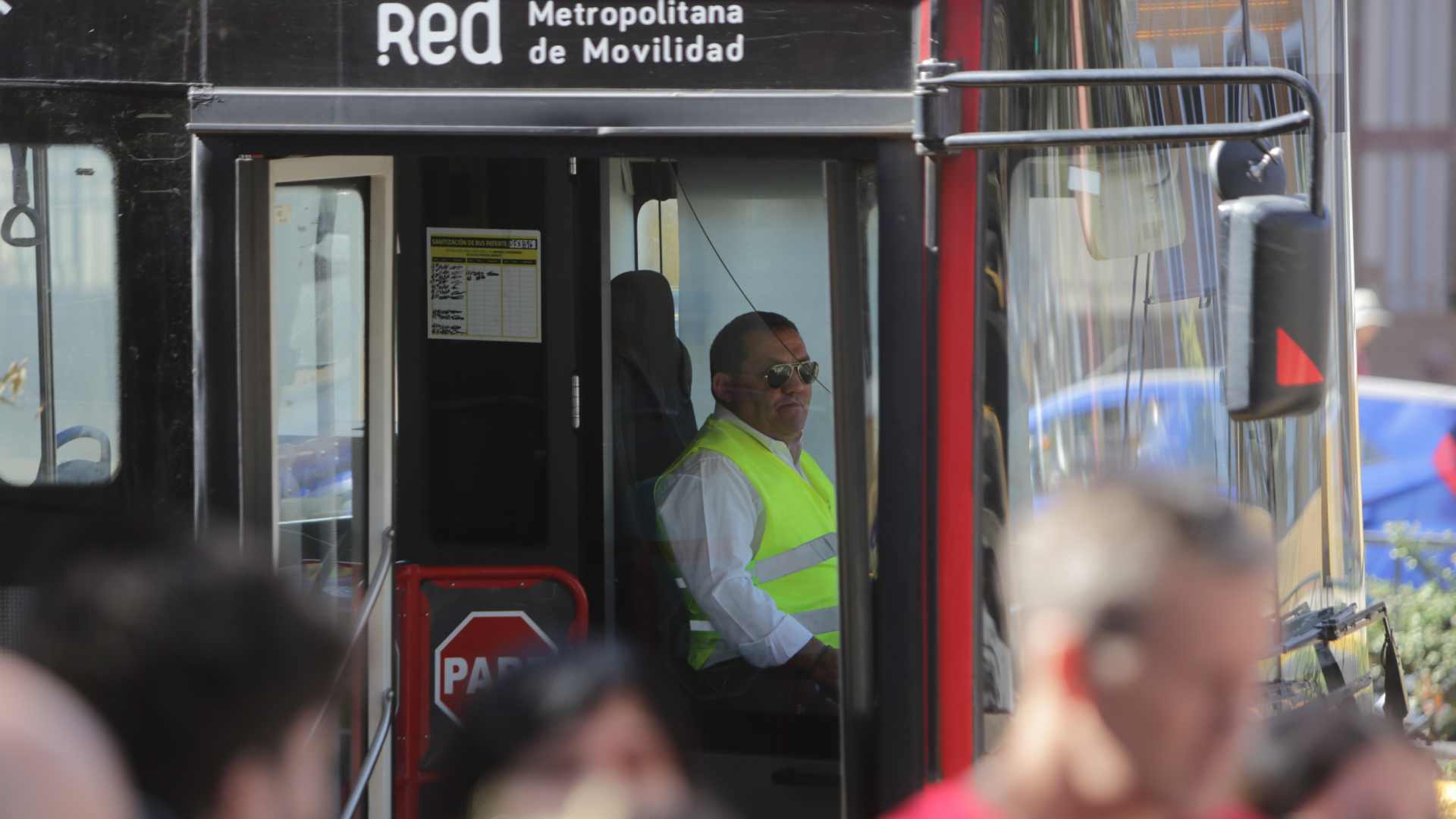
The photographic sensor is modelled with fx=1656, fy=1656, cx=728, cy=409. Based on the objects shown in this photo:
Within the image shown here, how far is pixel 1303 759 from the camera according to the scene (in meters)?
1.96

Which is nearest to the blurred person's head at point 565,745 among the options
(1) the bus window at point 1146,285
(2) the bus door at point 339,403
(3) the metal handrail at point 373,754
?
(1) the bus window at point 1146,285

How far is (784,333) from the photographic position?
388 centimetres

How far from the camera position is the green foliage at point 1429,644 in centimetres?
661

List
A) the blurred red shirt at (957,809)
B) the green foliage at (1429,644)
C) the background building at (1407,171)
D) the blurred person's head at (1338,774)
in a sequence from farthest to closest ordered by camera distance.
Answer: the background building at (1407,171), the green foliage at (1429,644), the blurred person's head at (1338,774), the blurred red shirt at (957,809)

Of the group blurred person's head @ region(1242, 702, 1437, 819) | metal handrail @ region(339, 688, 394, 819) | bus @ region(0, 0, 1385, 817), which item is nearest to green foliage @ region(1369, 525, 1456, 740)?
bus @ region(0, 0, 1385, 817)

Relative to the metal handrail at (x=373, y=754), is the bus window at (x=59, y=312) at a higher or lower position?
higher

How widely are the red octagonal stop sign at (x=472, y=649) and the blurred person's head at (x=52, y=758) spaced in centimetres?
251

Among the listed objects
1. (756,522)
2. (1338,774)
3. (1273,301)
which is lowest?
(1338,774)

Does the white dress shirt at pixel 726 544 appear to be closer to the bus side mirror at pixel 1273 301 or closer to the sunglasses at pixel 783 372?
the sunglasses at pixel 783 372

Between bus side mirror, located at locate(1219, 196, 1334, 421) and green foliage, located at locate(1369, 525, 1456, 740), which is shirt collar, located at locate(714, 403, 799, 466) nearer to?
bus side mirror, located at locate(1219, 196, 1334, 421)

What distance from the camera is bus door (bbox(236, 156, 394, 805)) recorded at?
329 cm

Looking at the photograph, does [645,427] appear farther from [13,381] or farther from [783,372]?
[13,381]

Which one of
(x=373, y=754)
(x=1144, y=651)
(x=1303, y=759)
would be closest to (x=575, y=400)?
(x=373, y=754)

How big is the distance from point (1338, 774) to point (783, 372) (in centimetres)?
212
